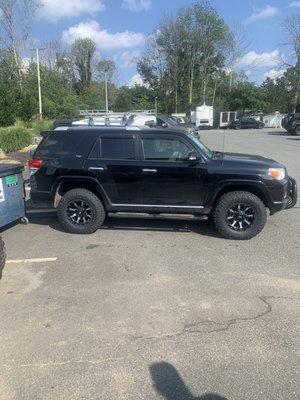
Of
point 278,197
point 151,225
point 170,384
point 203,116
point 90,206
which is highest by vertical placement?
point 203,116

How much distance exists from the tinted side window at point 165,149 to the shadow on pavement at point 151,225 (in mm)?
1242

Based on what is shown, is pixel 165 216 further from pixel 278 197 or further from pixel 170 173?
pixel 278 197

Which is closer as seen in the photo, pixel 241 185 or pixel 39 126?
pixel 241 185

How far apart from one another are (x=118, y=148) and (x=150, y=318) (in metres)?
3.37

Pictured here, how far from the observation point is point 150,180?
654 centimetres

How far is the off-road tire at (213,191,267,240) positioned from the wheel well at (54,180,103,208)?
1.97 m

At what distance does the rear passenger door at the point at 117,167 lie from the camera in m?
6.58

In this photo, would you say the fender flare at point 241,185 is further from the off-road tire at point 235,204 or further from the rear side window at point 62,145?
the rear side window at point 62,145

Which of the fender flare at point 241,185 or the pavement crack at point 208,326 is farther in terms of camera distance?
the fender flare at point 241,185

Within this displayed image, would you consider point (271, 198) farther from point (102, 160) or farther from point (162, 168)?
point (102, 160)

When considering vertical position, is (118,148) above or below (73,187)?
above

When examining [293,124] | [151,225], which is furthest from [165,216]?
[293,124]

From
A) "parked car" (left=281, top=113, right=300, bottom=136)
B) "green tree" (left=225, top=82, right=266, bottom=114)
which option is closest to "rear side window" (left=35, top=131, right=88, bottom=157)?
"parked car" (left=281, top=113, right=300, bottom=136)

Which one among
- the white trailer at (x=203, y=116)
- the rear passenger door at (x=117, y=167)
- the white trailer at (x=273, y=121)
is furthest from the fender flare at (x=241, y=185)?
the white trailer at (x=273, y=121)
